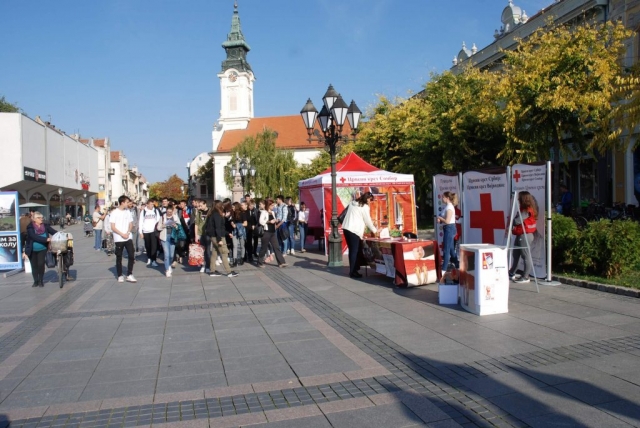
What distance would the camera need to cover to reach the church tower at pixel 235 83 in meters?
86.5

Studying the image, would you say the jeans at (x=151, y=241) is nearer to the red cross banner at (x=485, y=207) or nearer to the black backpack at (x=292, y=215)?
the black backpack at (x=292, y=215)

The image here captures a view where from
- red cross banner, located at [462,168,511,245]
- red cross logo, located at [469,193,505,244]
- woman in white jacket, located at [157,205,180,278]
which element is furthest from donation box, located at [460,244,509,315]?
woman in white jacket, located at [157,205,180,278]

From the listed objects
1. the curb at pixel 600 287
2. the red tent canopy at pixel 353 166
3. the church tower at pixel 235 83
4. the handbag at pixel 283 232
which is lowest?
the curb at pixel 600 287

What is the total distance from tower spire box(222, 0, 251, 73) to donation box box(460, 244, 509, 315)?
83.5 meters

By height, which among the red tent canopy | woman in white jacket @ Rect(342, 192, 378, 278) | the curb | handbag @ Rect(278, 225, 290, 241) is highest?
the red tent canopy

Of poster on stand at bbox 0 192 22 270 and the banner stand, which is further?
poster on stand at bbox 0 192 22 270

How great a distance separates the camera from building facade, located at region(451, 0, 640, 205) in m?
21.8

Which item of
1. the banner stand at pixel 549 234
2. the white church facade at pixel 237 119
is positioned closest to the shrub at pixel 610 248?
the banner stand at pixel 549 234

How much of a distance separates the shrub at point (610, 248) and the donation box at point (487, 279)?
122 inches

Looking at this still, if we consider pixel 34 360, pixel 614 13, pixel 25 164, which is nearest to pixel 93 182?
pixel 25 164

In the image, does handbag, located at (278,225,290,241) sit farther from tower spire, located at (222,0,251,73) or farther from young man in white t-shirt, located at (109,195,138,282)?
tower spire, located at (222,0,251,73)

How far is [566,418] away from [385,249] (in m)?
6.47

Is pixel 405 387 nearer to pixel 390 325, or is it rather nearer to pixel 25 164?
pixel 390 325

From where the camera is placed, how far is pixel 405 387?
16.1 ft
